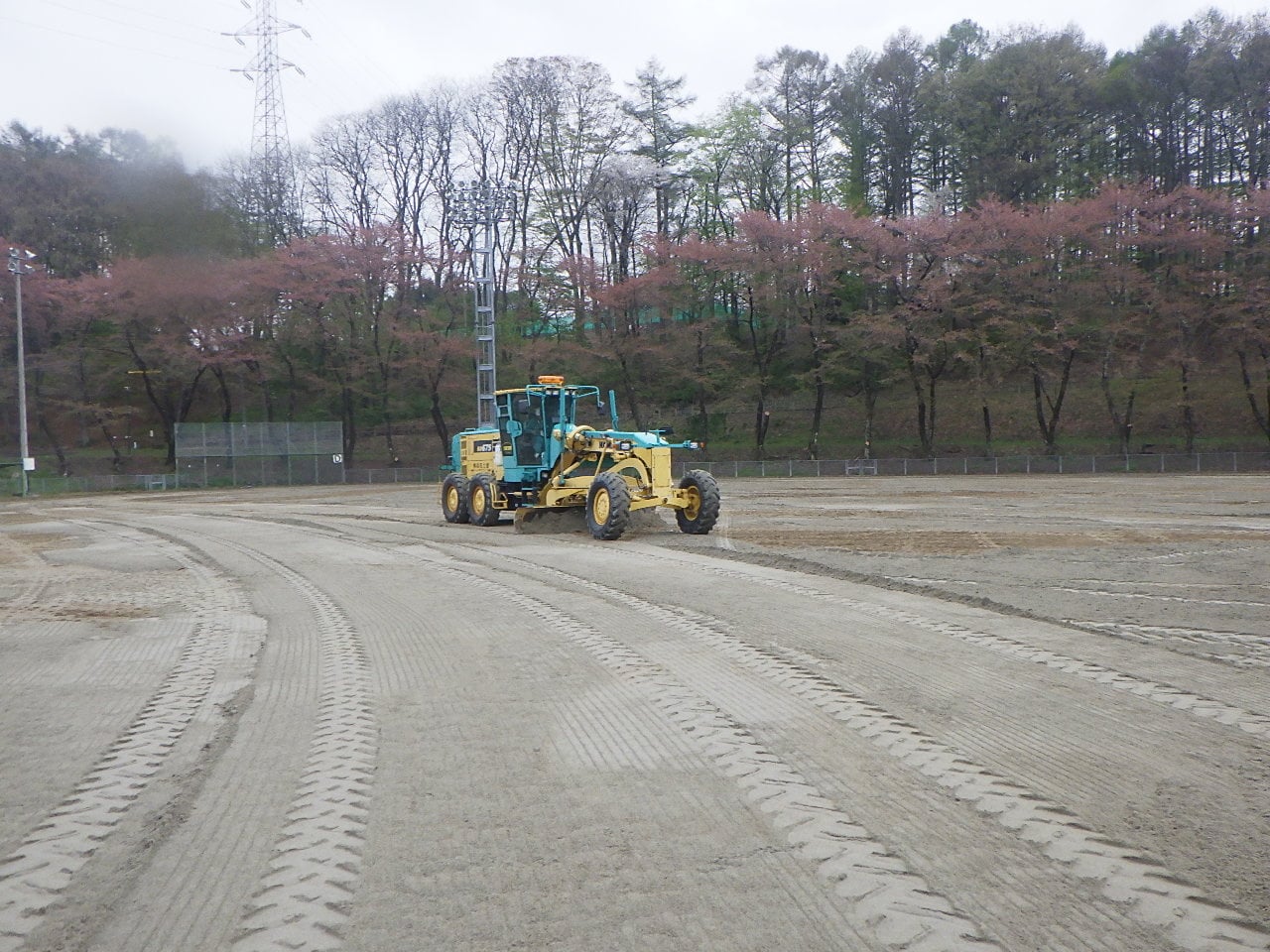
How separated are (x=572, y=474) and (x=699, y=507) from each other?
2685 mm

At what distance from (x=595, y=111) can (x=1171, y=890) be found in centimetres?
5682

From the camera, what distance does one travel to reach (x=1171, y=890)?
147 inches

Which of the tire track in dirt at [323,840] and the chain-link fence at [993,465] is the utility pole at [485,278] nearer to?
the chain-link fence at [993,465]

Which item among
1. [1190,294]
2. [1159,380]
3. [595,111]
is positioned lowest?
[1159,380]

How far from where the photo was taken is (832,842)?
13.8 feet

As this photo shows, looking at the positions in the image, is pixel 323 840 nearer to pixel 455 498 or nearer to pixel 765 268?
pixel 455 498

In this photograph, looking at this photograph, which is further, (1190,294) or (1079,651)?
(1190,294)

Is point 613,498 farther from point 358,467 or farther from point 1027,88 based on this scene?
point 1027,88

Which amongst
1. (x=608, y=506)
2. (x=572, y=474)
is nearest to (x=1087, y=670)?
(x=608, y=506)

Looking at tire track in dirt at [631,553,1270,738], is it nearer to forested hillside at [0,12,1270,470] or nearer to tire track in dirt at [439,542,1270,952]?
tire track in dirt at [439,542,1270,952]

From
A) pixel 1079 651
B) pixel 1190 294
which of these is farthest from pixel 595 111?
pixel 1079 651

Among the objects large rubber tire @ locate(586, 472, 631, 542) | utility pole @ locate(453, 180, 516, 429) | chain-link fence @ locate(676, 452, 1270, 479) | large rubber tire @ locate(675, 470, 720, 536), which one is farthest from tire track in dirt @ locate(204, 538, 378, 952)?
chain-link fence @ locate(676, 452, 1270, 479)

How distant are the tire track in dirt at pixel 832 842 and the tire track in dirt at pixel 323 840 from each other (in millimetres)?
1712

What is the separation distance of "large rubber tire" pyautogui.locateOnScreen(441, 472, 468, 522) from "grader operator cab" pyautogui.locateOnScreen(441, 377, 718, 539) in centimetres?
3
